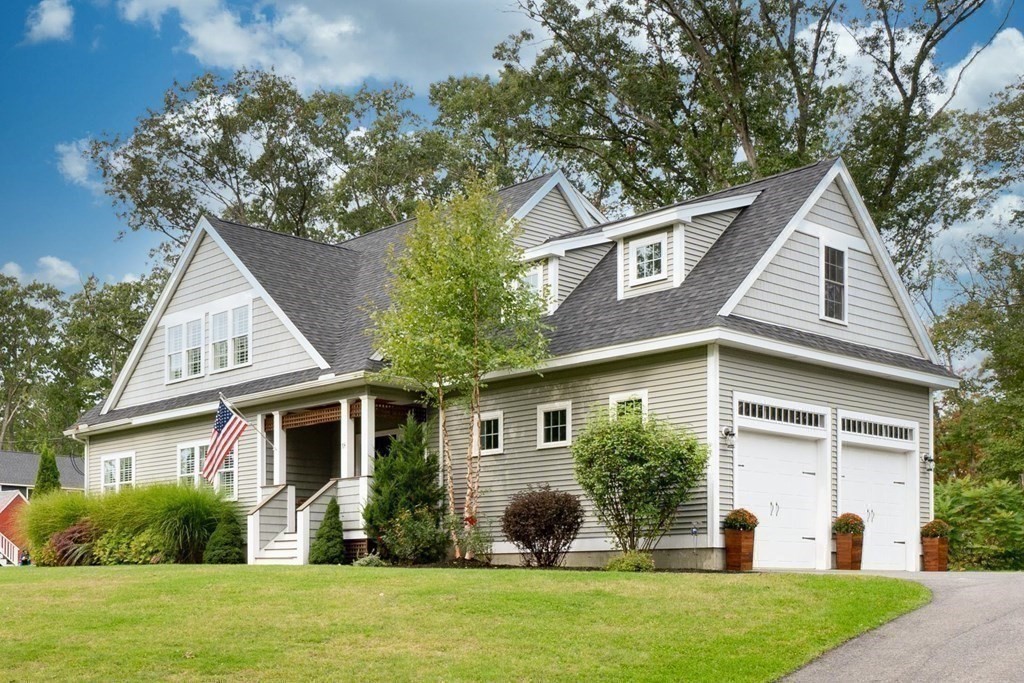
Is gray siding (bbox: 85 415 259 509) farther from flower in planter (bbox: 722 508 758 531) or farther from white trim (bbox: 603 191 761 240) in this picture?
flower in planter (bbox: 722 508 758 531)

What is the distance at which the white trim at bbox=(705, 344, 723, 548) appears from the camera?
19188 mm

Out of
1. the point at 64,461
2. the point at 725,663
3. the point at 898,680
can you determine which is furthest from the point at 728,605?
the point at 64,461

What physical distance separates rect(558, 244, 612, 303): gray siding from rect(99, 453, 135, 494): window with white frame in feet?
42.7

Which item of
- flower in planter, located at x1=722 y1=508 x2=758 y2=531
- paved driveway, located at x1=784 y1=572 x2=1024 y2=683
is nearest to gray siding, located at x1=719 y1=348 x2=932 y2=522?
flower in planter, located at x1=722 y1=508 x2=758 y2=531

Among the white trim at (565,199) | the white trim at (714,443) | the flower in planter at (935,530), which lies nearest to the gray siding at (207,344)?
the white trim at (565,199)

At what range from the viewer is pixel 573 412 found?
21781 millimetres

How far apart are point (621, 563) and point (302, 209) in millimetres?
33059

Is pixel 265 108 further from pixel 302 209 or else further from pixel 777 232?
pixel 777 232

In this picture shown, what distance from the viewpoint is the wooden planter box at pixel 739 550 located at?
61.9ft

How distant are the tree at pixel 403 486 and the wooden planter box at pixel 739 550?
228 inches

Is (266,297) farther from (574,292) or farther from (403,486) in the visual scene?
(574,292)

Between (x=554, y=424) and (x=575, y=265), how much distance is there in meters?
3.97

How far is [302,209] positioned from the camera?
48.8 metres

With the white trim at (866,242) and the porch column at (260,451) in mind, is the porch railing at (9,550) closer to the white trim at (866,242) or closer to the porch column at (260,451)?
the porch column at (260,451)
